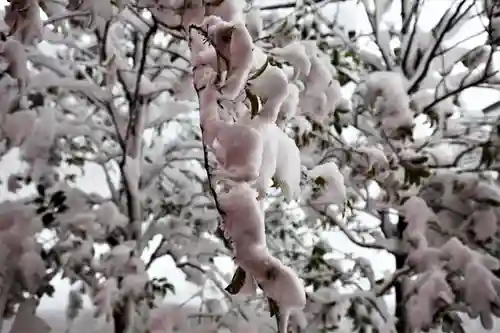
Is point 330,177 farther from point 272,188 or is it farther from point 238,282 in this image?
point 238,282

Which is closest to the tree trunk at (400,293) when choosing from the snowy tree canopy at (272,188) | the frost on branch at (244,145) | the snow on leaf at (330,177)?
the snowy tree canopy at (272,188)

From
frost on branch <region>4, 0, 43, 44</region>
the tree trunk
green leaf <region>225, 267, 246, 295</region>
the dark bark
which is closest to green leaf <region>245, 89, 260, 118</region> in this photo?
green leaf <region>225, 267, 246, 295</region>

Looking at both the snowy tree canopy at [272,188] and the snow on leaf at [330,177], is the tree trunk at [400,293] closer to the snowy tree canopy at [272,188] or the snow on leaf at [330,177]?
the snowy tree canopy at [272,188]

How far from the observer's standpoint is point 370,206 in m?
1.39

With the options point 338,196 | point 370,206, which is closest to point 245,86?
point 338,196

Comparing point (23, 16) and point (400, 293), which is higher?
point (23, 16)

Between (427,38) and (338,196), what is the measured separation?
0.71m

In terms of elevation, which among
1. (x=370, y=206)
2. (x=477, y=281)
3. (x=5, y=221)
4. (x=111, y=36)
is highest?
(x=111, y=36)

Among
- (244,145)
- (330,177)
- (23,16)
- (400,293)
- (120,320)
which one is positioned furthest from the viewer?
(400,293)

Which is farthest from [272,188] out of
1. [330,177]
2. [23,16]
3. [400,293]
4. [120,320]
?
[400,293]

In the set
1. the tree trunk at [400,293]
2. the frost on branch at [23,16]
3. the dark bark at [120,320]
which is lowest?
the tree trunk at [400,293]

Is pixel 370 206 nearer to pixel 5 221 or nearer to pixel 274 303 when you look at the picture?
pixel 5 221

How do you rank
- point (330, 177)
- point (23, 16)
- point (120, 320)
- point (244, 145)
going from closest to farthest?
point (244, 145), point (23, 16), point (330, 177), point (120, 320)

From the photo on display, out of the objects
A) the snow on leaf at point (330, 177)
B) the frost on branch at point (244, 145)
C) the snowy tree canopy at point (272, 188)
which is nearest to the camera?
the frost on branch at point (244, 145)
